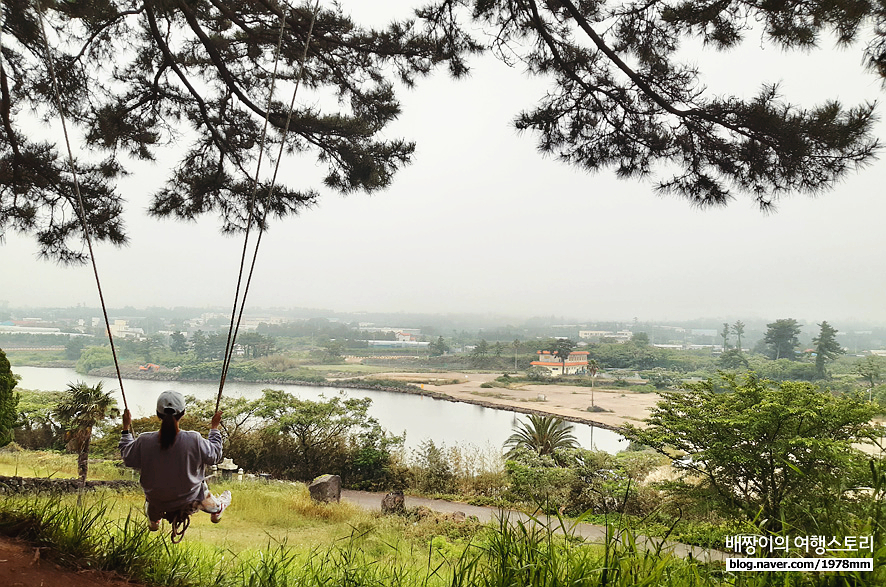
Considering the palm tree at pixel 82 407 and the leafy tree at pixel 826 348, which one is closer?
the palm tree at pixel 82 407

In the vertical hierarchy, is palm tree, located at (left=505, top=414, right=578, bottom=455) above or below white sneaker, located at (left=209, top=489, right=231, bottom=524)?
below

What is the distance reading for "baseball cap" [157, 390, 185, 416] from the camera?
62.8 inches

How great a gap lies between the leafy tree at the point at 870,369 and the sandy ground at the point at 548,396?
215cm

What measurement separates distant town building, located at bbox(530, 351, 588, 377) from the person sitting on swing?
20.3ft

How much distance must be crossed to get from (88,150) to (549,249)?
6566 millimetres

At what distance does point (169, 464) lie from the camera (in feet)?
5.42

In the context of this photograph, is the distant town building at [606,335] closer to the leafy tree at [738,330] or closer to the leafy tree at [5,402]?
the leafy tree at [738,330]

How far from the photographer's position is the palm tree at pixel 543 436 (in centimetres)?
729

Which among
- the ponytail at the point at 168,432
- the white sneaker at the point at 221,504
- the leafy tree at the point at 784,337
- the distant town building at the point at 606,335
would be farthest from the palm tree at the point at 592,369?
the ponytail at the point at 168,432

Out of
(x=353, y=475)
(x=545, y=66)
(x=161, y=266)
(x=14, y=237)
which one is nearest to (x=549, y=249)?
(x=353, y=475)

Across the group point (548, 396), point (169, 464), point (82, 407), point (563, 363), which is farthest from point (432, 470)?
point (169, 464)

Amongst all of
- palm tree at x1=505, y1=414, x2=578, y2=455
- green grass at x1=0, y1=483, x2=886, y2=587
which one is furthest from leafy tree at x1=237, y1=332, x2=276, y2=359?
green grass at x1=0, y1=483, x2=886, y2=587

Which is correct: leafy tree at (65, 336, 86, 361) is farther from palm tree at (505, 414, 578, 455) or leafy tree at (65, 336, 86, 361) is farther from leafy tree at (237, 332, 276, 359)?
palm tree at (505, 414, 578, 455)

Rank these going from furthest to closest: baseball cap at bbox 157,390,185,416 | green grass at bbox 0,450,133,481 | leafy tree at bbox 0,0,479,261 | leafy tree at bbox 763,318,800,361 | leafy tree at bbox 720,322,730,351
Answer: leafy tree at bbox 720,322,730,351
green grass at bbox 0,450,133,481
leafy tree at bbox 763,318,800,361
leafy tree at bbox 0,0,479,261
baseball cap at bbox 157,390,185,416
